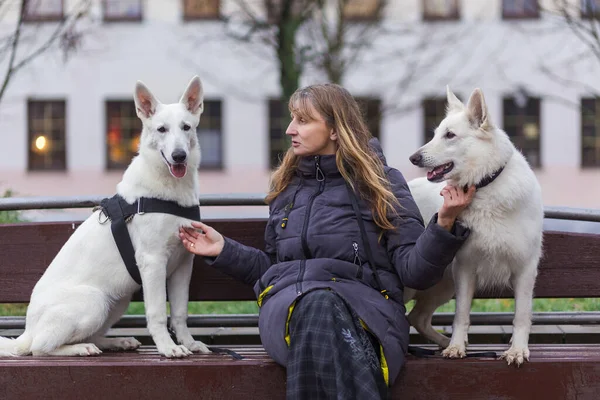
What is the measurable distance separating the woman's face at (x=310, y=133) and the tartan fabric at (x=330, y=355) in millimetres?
818

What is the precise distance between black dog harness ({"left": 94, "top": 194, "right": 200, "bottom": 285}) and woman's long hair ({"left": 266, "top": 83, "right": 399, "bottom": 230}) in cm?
56

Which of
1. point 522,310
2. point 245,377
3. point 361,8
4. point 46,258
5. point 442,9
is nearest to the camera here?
point 245,377

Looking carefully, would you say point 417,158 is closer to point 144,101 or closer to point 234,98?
point 144,101

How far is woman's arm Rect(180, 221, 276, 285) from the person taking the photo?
14.2ft

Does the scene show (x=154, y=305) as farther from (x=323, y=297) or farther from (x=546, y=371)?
(x=546, y=371)

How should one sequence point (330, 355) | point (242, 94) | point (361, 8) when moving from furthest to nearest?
point (242, 94), point (361, 8), point (330, 355)

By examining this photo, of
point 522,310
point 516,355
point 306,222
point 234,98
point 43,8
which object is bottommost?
point 516,355

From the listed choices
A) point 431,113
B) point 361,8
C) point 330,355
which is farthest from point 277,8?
point 330,355

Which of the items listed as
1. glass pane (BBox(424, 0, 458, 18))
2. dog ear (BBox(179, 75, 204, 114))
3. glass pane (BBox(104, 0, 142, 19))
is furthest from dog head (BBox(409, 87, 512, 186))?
glass pane (BBox(104, 0, 142, 19))

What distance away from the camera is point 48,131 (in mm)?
24672

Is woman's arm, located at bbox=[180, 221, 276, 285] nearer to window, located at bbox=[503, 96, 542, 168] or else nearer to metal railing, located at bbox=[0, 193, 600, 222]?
metal railing, located at bbox=[0, 193, 600, 222]

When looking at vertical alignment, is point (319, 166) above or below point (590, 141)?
below

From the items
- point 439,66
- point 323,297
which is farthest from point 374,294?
point 439,66

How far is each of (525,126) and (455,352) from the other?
839 inches
